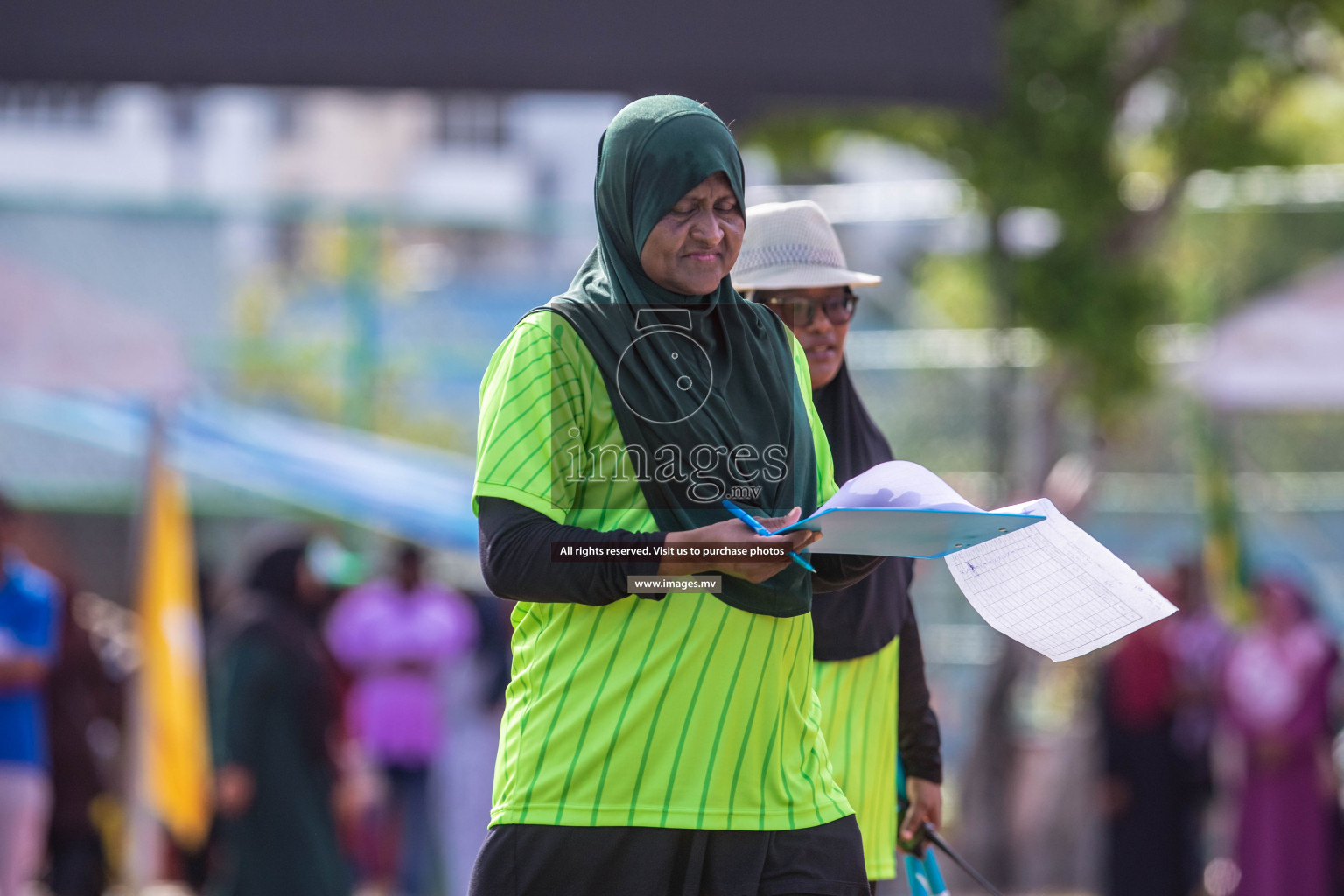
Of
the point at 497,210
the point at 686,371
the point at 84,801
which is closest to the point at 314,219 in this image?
the point at 497,210

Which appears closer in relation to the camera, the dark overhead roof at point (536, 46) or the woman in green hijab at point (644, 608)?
the woman in green hijab at point (644, 608)

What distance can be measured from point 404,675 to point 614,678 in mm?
6290

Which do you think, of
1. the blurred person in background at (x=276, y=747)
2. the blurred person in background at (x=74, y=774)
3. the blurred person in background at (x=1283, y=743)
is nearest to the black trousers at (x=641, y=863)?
the blurred person in background at (x=276, y=747)

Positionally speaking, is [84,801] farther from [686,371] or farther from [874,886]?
[686,371]

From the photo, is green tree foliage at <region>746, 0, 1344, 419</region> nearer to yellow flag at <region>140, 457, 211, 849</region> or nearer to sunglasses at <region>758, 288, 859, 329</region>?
yellow flag at <region>140, 457, 211, 849</region>

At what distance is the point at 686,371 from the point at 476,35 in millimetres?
4066

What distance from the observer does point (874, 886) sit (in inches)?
120

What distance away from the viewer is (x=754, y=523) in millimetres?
1979

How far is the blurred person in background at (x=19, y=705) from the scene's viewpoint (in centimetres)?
611

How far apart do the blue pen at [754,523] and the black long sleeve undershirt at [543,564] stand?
93mm

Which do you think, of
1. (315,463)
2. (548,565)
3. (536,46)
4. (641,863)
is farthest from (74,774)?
(548,565)

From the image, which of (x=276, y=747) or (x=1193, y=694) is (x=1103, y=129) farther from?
(x=276, y=747)

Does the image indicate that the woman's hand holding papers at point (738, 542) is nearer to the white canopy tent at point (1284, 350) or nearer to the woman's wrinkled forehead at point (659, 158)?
the woman's wrinkled forehead at point (659, 158)

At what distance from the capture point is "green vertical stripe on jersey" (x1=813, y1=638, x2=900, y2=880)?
9.86 feet
